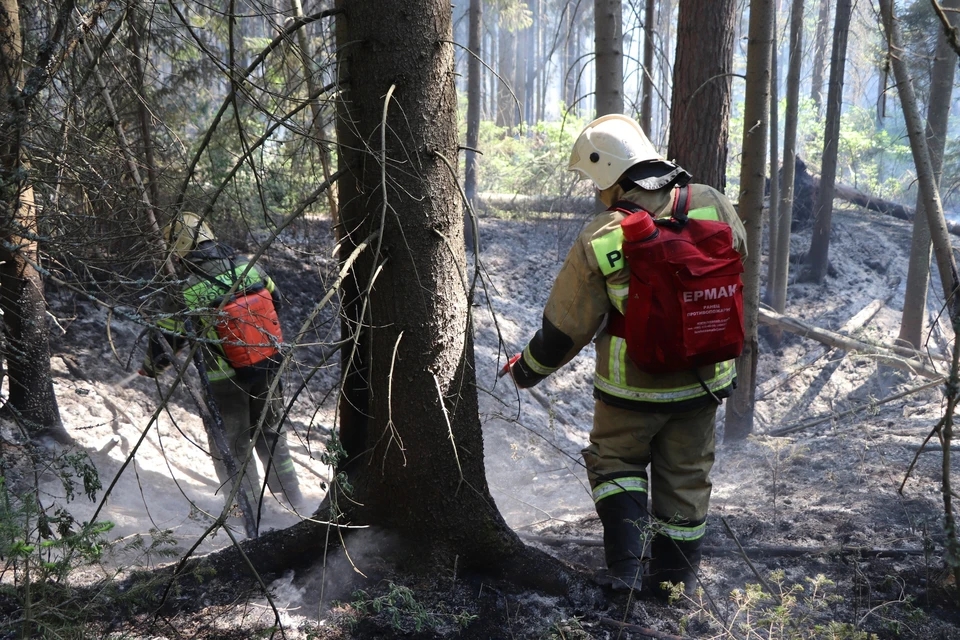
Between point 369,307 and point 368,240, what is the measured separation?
308 mm

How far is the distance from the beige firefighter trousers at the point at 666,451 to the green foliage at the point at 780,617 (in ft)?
1.50

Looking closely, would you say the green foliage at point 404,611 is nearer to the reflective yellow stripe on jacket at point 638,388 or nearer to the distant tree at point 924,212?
the reflective yellow stripe on jacket at point 638,388

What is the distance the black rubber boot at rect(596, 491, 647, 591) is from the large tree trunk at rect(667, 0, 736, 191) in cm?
302

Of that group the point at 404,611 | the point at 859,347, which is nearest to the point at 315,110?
the point at 404,611

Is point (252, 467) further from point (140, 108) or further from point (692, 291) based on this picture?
point (692, 291)

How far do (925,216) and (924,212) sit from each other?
0.31 ft

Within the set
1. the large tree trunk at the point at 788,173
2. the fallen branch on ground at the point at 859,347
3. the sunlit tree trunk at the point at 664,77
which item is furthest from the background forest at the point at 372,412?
the large tree trunk at the point at 788,173

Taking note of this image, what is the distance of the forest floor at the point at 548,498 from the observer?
2.65 metres

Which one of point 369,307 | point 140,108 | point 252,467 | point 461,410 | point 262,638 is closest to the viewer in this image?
point 262,638

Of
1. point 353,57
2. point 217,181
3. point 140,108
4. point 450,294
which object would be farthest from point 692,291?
point 217,181

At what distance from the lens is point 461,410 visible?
2908 mm

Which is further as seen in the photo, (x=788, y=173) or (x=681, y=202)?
(x=788, y=173)

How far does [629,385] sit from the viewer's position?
308 centimetres

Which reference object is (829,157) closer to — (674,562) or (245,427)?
(674,562)
